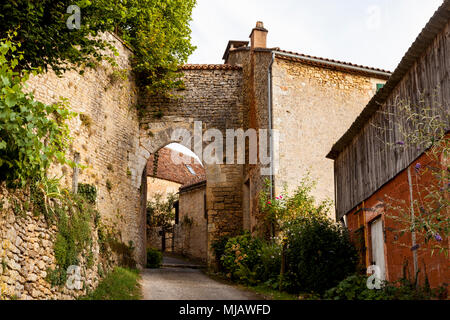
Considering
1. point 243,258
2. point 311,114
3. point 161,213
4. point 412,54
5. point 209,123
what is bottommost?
point 243,258

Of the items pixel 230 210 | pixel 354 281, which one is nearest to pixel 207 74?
pixel 230 210

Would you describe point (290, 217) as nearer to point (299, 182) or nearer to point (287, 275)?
point (299, 182)

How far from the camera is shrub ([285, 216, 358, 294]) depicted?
32.5 feet

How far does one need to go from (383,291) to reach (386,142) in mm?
2335

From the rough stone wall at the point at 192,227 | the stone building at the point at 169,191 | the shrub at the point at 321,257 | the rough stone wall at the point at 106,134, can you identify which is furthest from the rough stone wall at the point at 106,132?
the rough stone wall at the point at 192,227

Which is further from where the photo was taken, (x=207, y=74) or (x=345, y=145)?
(x=207, y=74)

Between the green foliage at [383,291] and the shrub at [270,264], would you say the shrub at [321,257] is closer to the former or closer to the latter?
the green foliage at [383,291]

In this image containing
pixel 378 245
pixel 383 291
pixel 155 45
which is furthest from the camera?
pixel 155 45

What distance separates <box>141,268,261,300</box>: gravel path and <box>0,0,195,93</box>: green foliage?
4427 mm

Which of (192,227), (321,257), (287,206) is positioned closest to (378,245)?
(321,257)

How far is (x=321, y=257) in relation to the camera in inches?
397

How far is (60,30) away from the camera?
891 cm

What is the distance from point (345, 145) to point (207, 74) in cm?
717

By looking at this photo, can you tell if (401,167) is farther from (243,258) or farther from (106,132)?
(106,132)
